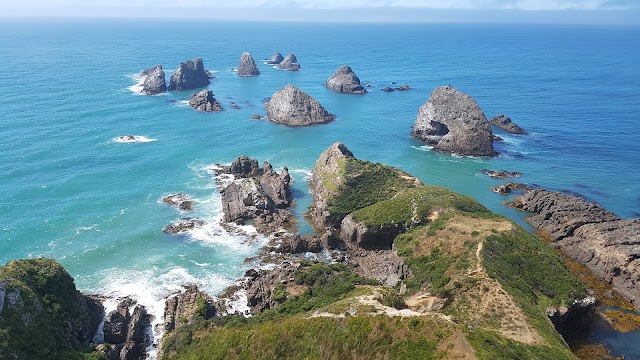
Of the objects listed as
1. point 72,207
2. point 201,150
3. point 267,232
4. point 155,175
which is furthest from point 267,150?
point 72,207

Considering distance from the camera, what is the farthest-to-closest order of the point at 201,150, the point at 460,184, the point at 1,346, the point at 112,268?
the point at 201,150
the point at 460,184
the point at 112,268
the point at 1,346

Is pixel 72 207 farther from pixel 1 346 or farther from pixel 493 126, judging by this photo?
pixel 493 126

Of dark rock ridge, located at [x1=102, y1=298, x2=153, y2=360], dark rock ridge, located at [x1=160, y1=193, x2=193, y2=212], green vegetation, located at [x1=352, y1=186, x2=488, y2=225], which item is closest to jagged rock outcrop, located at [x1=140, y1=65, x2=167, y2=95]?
dark rock ridge, located at [x1=160, y1=193, x2=193, y2=212]

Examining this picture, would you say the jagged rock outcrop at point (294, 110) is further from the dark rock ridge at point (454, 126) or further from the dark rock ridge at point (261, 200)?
the dark rock ridge at point (261, 200)

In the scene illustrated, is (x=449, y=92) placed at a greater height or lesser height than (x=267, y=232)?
greater

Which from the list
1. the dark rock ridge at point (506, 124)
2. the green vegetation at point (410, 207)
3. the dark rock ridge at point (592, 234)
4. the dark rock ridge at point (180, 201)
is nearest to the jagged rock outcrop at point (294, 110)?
the dark rock ridge at point (506, 124)

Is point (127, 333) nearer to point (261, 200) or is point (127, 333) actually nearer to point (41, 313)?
point (41, 313)
